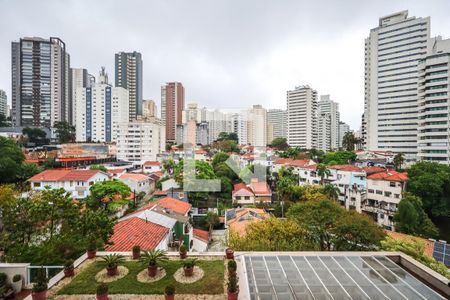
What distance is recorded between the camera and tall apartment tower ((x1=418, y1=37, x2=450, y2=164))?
42656mm

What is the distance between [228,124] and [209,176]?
70.7m

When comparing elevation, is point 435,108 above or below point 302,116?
below

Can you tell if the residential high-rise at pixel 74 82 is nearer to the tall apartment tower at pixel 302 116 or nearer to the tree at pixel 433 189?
the tall apartment tower at pixel 302 116

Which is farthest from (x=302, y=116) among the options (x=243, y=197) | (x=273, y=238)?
(x=273, y=238)

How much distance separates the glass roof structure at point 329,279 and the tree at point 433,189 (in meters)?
26.0

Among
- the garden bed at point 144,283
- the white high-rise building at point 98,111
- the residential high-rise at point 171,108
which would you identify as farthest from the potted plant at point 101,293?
the residential high-rise at point 171,108

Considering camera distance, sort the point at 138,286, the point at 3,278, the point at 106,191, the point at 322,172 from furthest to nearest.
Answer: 1. the point at 322,172
2. the point at 106,191
3. the point at 3,278
4. the point at 138,286

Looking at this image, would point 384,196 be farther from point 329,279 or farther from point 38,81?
point 38,81

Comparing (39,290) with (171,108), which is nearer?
(39,290)

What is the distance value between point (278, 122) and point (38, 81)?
9877 cm

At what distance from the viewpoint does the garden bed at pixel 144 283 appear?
6.52 meters

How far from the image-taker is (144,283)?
6871 mm

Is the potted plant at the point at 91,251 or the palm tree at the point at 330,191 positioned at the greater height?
the potted plant at the point at 91,251

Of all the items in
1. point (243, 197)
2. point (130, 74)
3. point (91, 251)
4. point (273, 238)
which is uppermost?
point (130, 74)
